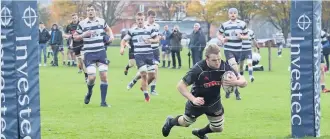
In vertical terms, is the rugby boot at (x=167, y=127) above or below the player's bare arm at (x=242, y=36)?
below

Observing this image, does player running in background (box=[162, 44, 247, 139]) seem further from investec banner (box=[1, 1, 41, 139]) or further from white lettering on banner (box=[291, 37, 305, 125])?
investec banner (box=[1, 1, 41, 139])

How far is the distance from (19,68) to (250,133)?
414cm

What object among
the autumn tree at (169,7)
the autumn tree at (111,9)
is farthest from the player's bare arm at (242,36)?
the autumn tree at (169,7)

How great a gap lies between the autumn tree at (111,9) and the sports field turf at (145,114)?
1610 inches

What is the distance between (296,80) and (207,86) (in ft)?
4.58

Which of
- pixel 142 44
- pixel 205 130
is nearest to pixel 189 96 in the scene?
pixel 205 130

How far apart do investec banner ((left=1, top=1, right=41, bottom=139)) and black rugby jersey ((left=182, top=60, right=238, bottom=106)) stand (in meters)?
2.22

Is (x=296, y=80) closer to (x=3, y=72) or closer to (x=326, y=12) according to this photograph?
(x=3, y=72)

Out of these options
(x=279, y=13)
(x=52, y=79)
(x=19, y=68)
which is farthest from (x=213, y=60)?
(x=279, y=13)

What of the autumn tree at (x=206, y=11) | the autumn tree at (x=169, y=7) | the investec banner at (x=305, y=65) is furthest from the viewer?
the autumn tree at (x=169, y=7)

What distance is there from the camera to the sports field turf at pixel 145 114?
10.7m

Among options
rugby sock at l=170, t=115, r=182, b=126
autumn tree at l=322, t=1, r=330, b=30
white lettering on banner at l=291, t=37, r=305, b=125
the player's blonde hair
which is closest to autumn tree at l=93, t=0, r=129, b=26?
autumn tree at l=322, t=1, r=330, b=30

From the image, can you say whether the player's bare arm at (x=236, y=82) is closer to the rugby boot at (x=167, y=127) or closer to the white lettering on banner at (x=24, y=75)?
the rugby boot at (x=167, y=127)

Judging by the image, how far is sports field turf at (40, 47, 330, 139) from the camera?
10703mm
